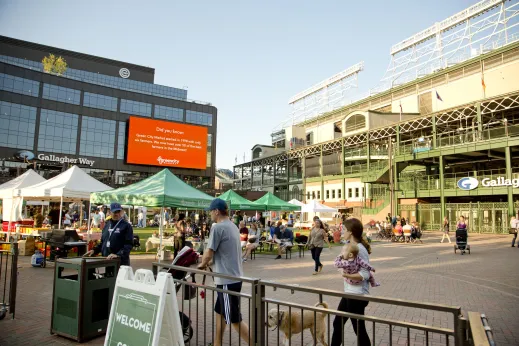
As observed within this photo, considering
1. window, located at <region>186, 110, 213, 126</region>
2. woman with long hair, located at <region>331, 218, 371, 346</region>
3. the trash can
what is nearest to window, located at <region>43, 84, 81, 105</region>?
window, located at <region>186, 110, 213, 126</region>

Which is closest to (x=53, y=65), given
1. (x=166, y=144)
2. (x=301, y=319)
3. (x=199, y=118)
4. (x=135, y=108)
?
(x=135, y=108)

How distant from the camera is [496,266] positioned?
41.9ft

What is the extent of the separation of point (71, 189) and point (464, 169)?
124 ft

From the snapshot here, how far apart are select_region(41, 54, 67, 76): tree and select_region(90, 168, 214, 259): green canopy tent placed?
59605 mm

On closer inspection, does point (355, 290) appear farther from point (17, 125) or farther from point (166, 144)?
point (166, 144)

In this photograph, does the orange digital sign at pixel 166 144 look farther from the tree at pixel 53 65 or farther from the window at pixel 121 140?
the tree at pixel 53 65

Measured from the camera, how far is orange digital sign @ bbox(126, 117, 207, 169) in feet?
195

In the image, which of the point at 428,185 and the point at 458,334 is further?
the point at 428,185

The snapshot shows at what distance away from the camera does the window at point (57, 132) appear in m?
52.5

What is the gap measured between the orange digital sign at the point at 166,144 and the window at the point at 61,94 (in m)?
9.14

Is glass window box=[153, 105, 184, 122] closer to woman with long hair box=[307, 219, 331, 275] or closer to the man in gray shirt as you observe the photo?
woman with long hair box=[307, 219, 331, 275]

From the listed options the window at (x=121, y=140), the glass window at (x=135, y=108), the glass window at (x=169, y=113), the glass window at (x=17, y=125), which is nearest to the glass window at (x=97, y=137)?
the window at (x=121, y=140)

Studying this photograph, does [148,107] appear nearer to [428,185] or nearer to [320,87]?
[320,87]

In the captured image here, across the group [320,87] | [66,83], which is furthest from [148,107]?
[320,87]
